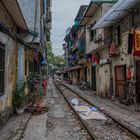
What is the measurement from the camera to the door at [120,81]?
54.3 feet

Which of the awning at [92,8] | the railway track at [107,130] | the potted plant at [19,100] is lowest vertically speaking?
the railway track at [107,130]

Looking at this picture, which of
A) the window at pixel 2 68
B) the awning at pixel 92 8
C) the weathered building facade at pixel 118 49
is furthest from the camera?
the awning at pixel 92 8

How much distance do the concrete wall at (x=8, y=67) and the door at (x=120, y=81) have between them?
712 cm

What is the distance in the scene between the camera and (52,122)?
33.9 ft

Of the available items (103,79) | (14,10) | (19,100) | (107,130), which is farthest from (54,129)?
(103,79)

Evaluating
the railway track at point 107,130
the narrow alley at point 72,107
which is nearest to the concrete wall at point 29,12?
the narrow alley at point 72,107

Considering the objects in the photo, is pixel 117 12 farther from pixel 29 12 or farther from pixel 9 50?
pixel 9 50

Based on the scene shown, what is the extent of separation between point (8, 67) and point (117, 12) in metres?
7.23

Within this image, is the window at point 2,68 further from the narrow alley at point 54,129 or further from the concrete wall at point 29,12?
the concrete wall at point 29,12

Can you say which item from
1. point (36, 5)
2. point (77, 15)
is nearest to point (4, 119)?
point (36, 5)

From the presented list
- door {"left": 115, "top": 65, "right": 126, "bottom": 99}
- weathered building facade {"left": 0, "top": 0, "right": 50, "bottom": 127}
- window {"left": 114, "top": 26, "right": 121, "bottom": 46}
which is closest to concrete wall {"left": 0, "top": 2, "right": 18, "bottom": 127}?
weathered building facade {"left": 0, "top": 0, "right": 50, "bottom": 127}

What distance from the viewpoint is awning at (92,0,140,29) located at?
13291mm

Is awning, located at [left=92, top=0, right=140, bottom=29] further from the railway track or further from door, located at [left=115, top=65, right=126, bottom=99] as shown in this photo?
the railway track

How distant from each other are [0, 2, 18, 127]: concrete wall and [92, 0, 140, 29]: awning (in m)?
5.17
